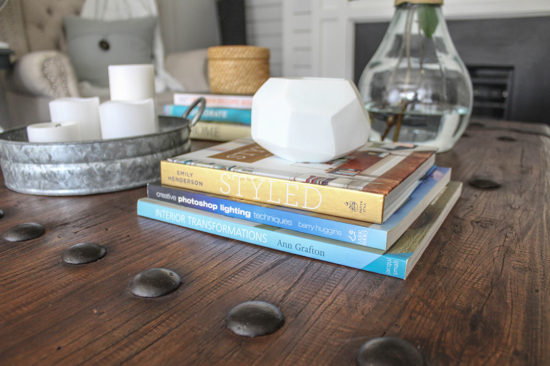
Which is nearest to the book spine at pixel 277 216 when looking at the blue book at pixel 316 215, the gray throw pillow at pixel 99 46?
the blue book at pixel 316 215

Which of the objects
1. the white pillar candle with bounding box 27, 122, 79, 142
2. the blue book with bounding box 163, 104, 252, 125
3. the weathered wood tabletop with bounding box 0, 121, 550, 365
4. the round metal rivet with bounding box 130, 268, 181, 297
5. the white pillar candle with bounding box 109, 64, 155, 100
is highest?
the white pillar candle with bounding box 109, 64, 155, 100

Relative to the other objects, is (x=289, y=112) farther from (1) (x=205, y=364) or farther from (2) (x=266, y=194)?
(1) (x=205, y=364)

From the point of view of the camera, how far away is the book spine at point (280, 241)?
0.41 m

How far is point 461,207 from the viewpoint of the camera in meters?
0.61

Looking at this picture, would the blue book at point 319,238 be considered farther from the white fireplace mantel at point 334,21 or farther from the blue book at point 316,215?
the white fireplace mantel at point 334,21

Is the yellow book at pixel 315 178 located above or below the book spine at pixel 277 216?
above

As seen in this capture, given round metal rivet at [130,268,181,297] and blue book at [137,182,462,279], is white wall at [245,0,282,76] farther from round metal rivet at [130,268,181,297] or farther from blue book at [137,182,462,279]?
round metal rivet at [130,268,181,297]

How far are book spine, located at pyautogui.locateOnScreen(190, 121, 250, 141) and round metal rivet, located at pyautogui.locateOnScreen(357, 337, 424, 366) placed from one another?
741 millimetres

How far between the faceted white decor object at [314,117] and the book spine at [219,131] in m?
0.48

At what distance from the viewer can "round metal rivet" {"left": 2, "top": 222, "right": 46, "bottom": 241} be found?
1.63ft

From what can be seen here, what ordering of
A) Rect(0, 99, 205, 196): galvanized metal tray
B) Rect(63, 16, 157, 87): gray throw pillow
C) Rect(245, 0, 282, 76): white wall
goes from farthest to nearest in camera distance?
Rect(245, 0, 282, 76): white wall
Rect(63, 16, 157, 87): gray throw pillow
Rect(0, 99, 205, 196): galvanized metal tray

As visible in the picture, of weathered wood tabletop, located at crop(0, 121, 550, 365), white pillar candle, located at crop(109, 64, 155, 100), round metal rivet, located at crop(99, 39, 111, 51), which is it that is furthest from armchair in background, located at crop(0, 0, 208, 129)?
weathered wood tabletop, located at crop(0, 121, 550, 365)

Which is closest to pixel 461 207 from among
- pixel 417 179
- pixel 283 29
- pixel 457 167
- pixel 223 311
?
pixel 417 179

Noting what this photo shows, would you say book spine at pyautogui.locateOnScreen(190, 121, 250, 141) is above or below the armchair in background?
below
